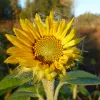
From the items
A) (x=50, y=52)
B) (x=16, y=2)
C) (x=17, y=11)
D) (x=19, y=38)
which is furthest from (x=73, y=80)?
(x=16, y=2)

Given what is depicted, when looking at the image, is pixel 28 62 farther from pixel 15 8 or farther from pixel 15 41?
pixel 15 8

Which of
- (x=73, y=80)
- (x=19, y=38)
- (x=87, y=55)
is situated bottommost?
(x=87, y=55)

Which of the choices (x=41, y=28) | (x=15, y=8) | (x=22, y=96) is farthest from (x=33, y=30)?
(x=15, y=8)

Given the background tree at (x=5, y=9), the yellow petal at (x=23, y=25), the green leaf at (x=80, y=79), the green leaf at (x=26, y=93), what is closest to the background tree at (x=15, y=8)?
the background tree at (x=5, y=9)

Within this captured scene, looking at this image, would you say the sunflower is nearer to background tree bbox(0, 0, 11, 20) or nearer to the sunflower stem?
the sunflower stem

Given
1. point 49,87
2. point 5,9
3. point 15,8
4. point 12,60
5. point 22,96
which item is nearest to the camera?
point 12,60

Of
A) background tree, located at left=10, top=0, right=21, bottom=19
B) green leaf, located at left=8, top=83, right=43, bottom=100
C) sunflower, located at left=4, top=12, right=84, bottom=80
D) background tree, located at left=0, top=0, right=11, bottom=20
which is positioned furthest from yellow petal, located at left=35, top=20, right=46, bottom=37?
background tree, located at left=0, top=0, right=11, bottom=20

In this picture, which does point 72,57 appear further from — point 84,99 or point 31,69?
point 84,99
